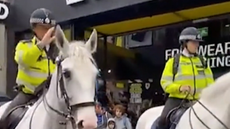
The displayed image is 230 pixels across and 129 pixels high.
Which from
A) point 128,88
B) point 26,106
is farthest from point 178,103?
point 128,88

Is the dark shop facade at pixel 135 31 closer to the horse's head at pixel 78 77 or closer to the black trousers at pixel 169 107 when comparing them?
the black trousers at pixel 169 107

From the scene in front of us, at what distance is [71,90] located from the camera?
448cm

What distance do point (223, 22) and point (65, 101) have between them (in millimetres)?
9158

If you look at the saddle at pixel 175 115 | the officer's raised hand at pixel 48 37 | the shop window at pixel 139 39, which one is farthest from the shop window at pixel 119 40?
the officer's raised hand at pixel 48 37

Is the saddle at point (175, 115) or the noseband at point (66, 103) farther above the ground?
the noseband at point (66, 103)

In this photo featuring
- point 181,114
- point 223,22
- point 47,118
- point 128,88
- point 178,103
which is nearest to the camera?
point 47,118

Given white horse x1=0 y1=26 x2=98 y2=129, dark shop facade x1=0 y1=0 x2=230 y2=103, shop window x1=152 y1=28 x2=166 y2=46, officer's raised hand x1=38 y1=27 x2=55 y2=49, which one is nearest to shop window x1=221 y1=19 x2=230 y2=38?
dark shop facade x1=0 y1=0 x2=230 y2=103

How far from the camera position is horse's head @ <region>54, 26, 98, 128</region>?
14.2 feet

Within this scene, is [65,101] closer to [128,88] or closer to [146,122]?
[146,122]

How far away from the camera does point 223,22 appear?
13.0m

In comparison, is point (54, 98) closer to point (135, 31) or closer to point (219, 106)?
point (219, 106)

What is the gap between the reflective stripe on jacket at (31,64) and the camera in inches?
215

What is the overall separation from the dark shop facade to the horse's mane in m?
6.95

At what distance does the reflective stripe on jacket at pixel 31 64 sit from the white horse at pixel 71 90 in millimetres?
539
